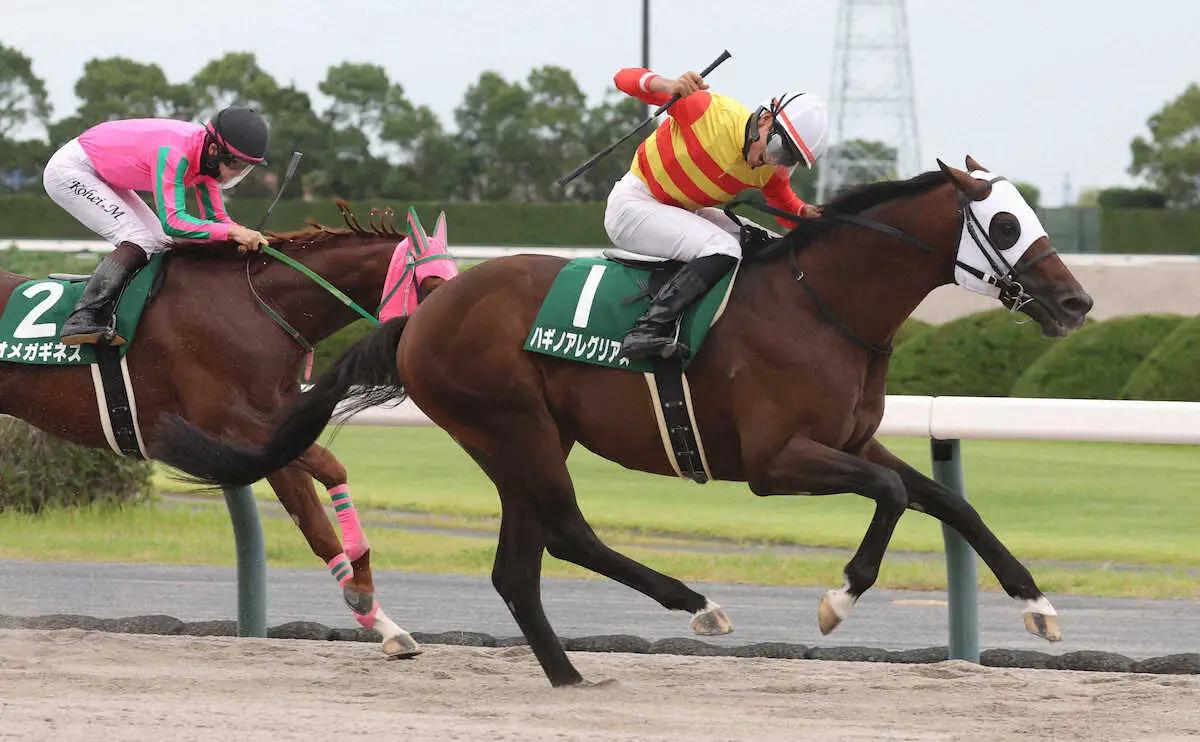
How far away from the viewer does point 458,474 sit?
1091cm

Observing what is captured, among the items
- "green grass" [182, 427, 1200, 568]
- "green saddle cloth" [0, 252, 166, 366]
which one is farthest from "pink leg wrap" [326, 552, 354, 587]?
"green grass" [182, 427, 1200, 568]

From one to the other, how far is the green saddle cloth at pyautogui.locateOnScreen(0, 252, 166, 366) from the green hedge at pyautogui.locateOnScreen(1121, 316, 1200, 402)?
689 centimetres

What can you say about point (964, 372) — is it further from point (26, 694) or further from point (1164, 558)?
point (26, 694)

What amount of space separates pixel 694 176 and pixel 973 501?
431 centimetres

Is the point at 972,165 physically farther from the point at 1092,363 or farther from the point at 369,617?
the point at 1092,363

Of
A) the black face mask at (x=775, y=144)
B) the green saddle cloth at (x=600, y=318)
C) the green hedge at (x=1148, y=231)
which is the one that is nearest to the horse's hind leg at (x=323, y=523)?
the green saddle cloth at (x=600, y=318)

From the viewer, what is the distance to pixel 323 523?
592 cm

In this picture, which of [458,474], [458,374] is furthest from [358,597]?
[458,474]

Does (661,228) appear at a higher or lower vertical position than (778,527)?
higher

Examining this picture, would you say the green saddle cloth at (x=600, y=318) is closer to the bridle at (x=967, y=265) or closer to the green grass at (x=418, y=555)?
the bridle at (x=967, y=265)

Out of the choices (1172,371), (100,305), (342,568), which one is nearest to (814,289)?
(342,568)

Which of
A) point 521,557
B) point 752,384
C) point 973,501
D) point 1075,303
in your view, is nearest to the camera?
point 1075,303

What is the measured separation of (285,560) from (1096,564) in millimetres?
3952

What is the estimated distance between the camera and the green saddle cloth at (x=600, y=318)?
198 inches
